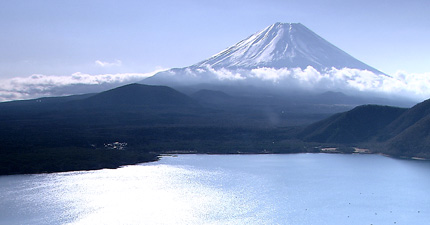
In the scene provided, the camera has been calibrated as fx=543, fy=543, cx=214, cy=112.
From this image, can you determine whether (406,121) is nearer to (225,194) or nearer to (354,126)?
(354,126)

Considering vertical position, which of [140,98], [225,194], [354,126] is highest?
[140,98]

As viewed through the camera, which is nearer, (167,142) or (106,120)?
(167,142)

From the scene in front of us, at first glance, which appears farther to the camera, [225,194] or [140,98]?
[140,98]

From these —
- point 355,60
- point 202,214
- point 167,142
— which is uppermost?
point 355,60

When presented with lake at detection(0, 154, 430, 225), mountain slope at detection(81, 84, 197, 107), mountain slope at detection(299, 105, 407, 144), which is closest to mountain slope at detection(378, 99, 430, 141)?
mountain slope at detection(299, 105, 407, 144)

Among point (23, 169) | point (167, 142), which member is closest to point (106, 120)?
point (167, 142)

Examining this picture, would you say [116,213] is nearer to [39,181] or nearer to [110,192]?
[110,192]

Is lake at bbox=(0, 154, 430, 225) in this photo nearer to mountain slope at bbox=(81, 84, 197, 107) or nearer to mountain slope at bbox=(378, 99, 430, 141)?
mountain slope at bbox=(378, 99, 430, 141)

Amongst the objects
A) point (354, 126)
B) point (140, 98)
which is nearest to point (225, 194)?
point (354, 126)
